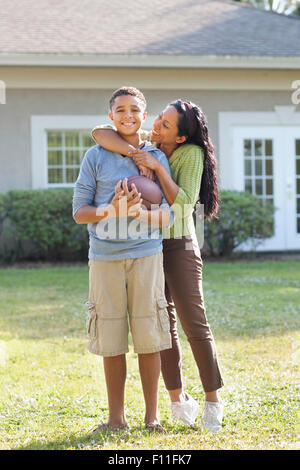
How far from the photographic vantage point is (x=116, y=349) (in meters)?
3.56

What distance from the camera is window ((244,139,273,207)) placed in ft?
40.2

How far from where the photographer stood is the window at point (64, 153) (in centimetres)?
1172

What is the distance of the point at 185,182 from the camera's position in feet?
12.1

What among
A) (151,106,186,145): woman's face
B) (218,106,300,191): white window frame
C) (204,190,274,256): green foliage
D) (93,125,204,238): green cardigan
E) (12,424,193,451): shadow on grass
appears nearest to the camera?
(12,424,193,451): shadow on grass

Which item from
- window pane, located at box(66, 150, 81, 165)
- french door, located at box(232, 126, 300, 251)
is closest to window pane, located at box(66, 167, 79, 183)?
window pane, located at box(66, 150, 81, 165)

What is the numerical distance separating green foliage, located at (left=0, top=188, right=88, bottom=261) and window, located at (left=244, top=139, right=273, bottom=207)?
3.30m

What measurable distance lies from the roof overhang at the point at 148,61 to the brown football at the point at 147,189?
789cm

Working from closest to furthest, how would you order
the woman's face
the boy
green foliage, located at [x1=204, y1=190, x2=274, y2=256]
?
the boy, the woman's face, green foliage, located at [x1=204, y1=190, x2=274, y2=256]

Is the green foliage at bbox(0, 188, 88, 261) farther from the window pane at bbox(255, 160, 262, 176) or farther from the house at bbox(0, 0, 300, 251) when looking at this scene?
the window pane at bbox(255, 160, 262, 176)

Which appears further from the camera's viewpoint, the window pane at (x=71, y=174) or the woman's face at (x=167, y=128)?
the window pane at (x=71, y=174)

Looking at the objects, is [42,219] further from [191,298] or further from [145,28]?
[191,298]
